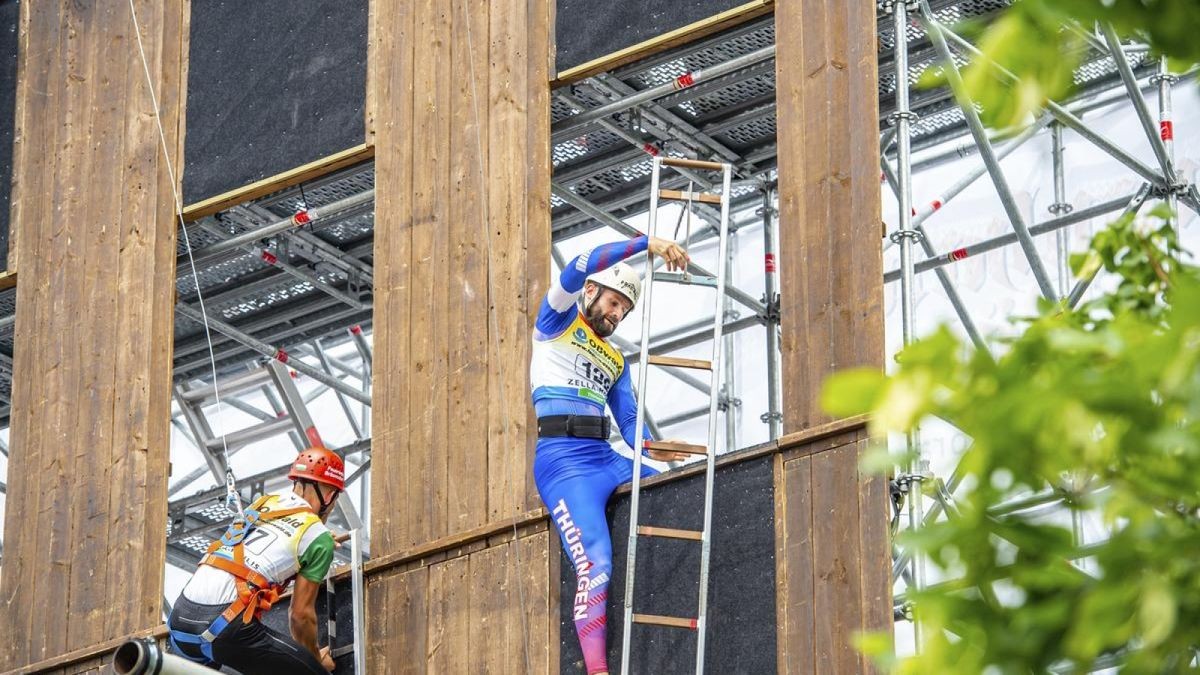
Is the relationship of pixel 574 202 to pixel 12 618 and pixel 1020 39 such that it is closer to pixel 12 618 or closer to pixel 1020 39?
pixel 12 618

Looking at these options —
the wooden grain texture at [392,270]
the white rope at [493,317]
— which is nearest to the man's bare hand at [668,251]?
the white rope at [493,317]

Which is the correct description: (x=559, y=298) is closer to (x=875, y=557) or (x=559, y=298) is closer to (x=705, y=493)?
(x=705, y=493)

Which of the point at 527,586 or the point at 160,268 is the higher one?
the point at 160,268

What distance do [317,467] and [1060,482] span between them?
7.37 metres

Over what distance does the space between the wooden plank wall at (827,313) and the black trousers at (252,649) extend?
2370mm

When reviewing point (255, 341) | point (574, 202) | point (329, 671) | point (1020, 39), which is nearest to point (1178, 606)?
point (1020, 39)

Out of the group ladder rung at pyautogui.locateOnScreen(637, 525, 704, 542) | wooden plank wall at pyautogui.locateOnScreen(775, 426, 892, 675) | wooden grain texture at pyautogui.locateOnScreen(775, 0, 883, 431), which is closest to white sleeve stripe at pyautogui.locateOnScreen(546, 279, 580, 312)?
wooden grain texture at pyautogui.locateOnScreen(775, 0, 883, 431)

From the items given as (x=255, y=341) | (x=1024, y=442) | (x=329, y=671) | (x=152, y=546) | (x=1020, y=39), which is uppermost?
(x=255, y=341)

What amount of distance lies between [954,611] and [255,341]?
43.2 ft

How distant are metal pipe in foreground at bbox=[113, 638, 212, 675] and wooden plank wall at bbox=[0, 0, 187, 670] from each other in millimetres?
2266

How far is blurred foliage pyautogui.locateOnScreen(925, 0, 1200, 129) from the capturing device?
116 inches

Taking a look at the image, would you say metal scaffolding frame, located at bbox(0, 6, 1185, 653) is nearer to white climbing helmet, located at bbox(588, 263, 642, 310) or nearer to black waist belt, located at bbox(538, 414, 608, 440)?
white climbing helmet, located at bbox(588, 263, 642, 310)

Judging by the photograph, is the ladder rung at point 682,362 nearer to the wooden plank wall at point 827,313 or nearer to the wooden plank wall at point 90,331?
the wooden plank wall at point 827,313

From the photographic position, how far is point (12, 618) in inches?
458
